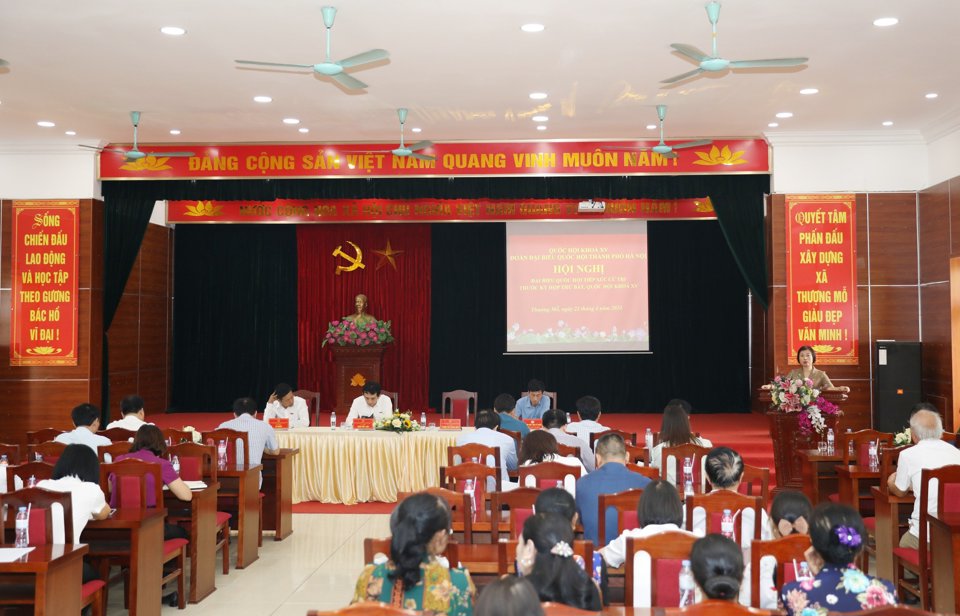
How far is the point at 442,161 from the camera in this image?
10414 millimetres

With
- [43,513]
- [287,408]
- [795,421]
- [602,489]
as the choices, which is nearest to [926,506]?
[602,489]

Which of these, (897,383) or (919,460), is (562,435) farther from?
(897,383)

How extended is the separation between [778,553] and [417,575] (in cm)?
128

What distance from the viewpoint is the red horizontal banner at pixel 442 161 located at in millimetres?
10266

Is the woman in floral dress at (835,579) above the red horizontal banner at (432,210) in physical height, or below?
below

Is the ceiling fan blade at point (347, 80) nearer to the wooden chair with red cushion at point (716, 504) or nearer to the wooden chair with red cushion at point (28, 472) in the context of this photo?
the wooden chair with red cushion at point (28, 472)

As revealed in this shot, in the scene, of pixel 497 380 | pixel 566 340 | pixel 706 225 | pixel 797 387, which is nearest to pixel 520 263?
pixel 566 340

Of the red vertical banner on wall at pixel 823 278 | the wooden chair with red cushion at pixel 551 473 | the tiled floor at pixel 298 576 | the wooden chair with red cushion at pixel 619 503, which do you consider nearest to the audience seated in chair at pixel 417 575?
the wooden chair with red cushion at pixel 619 503

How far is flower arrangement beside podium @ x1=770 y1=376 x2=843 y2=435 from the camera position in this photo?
24.9ft

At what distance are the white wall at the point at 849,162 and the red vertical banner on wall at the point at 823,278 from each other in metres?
0.19

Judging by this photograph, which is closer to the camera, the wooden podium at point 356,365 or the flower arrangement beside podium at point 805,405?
the flower arrangement beside podium at point 805,405

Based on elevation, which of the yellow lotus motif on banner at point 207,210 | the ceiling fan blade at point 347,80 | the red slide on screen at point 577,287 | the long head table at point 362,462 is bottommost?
the long head table at point 362,462

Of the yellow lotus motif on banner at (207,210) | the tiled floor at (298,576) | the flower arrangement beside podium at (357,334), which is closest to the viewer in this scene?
the tiled floor at (298,576)

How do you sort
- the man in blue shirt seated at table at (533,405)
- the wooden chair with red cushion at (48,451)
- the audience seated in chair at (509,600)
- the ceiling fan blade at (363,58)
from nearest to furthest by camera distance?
the audience seated in chair at (509,600) → the ceiling fan blade at (363,58) → the wooden chair with red cushion at (48,451) → the man in blue shirt seated at table at (533,405)
